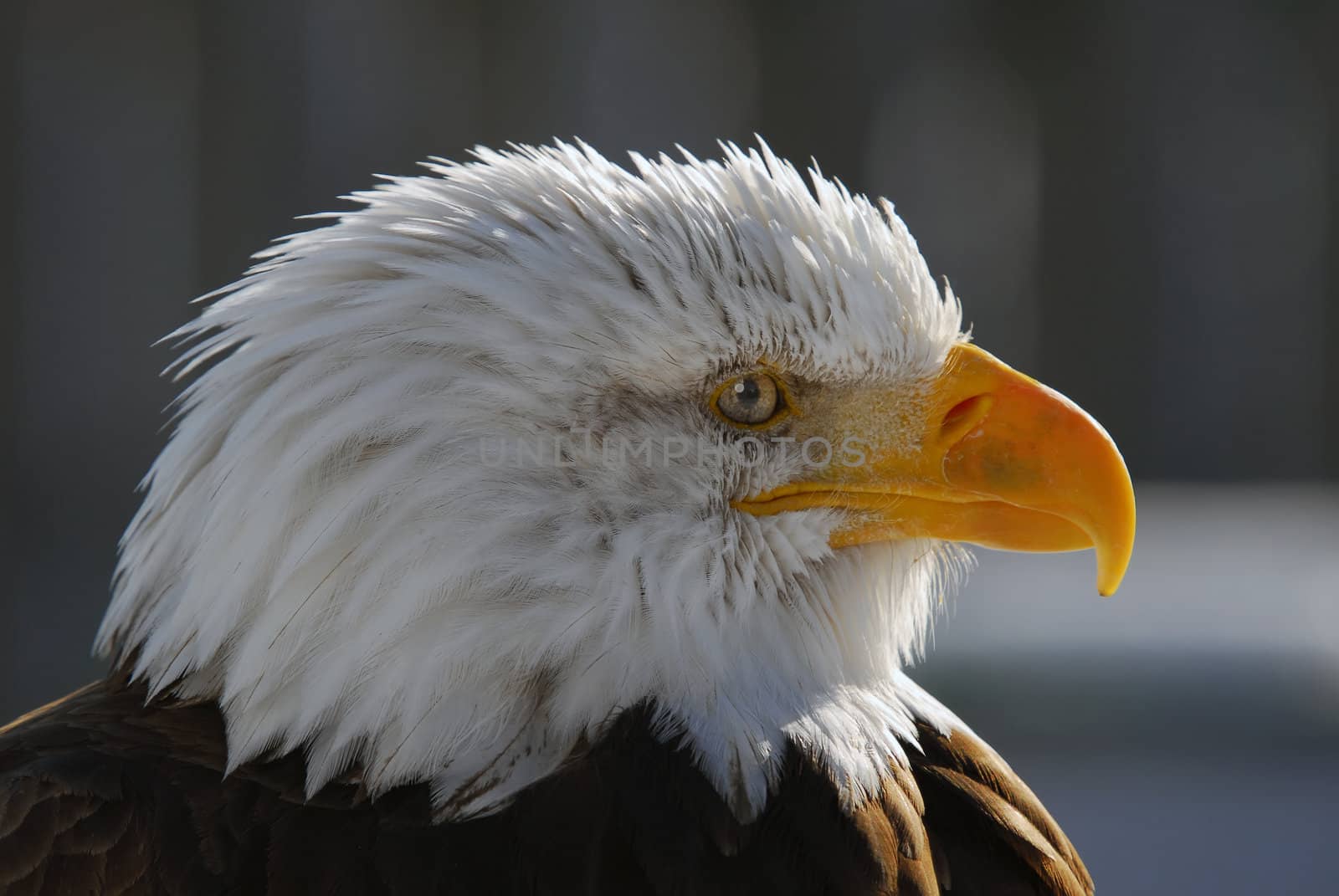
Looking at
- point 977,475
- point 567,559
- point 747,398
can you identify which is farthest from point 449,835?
point 977,475

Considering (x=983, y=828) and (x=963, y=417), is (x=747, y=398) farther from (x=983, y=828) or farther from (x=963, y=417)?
(x=983, y=828)

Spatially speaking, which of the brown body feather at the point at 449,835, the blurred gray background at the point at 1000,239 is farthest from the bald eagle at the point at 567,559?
the blurred gray background at the point at 1000,239

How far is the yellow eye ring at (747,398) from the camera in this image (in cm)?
165

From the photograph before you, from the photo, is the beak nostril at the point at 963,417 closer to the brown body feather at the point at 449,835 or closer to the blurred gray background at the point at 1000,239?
the brown body feather at the point at 449,835

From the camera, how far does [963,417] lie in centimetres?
171

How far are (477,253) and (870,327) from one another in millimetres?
482

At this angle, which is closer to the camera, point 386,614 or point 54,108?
point 386,614

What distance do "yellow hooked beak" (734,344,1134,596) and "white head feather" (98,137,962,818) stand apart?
0.15 ft

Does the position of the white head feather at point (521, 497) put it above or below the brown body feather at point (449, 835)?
above

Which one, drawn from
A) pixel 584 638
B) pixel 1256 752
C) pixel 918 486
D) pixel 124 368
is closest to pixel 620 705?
pixel 584 638

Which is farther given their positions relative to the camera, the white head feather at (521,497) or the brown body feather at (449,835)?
the white head feather at (521,497)

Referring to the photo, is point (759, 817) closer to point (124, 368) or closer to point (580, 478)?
point (580, 478)

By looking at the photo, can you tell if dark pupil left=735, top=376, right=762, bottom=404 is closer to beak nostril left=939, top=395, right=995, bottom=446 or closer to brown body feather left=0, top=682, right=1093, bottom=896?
beak nostril left=939, top=395, right=995, bottom=446

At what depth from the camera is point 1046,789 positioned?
15.5ft
